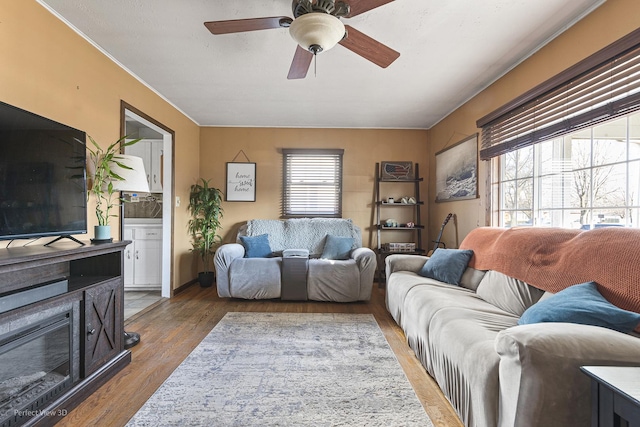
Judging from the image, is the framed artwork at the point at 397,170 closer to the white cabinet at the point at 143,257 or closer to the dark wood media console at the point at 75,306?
the white cabinet at the point at 143,257

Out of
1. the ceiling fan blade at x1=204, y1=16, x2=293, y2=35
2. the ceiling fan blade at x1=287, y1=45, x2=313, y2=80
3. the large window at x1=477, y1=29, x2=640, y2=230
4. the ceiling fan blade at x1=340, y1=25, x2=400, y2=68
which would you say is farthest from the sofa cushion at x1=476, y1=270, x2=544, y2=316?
the ceiling fan blade at x1=204, y1=16, x2=293, y2=35

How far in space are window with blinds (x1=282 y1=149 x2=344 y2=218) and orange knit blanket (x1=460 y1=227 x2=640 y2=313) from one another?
2516 mm

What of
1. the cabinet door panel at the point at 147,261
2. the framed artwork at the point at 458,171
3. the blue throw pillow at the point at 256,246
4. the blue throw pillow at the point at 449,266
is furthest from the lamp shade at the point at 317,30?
the cabinet door panel at the point at 147,261

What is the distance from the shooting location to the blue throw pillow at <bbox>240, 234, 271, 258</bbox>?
3.80 m

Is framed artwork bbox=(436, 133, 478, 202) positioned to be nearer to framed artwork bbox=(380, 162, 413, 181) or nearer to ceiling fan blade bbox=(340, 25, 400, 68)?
framed artwork bbox=(380, 162, 413, 181)

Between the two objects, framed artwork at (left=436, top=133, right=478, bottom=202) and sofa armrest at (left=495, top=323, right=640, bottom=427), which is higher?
framed artwork at (left=436, top=133, right=478, bottom=202)

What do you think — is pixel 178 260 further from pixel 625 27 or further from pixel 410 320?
pixel 625 27

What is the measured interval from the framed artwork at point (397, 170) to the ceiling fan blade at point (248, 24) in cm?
305

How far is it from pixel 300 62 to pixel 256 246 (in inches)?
93.7

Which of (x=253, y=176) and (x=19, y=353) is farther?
(x=253, y=176)

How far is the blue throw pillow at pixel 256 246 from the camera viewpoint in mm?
3799

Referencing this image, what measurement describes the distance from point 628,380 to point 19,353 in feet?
7.72

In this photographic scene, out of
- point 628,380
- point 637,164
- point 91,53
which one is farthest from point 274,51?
point 628,380

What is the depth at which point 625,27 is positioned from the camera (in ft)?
5.54
